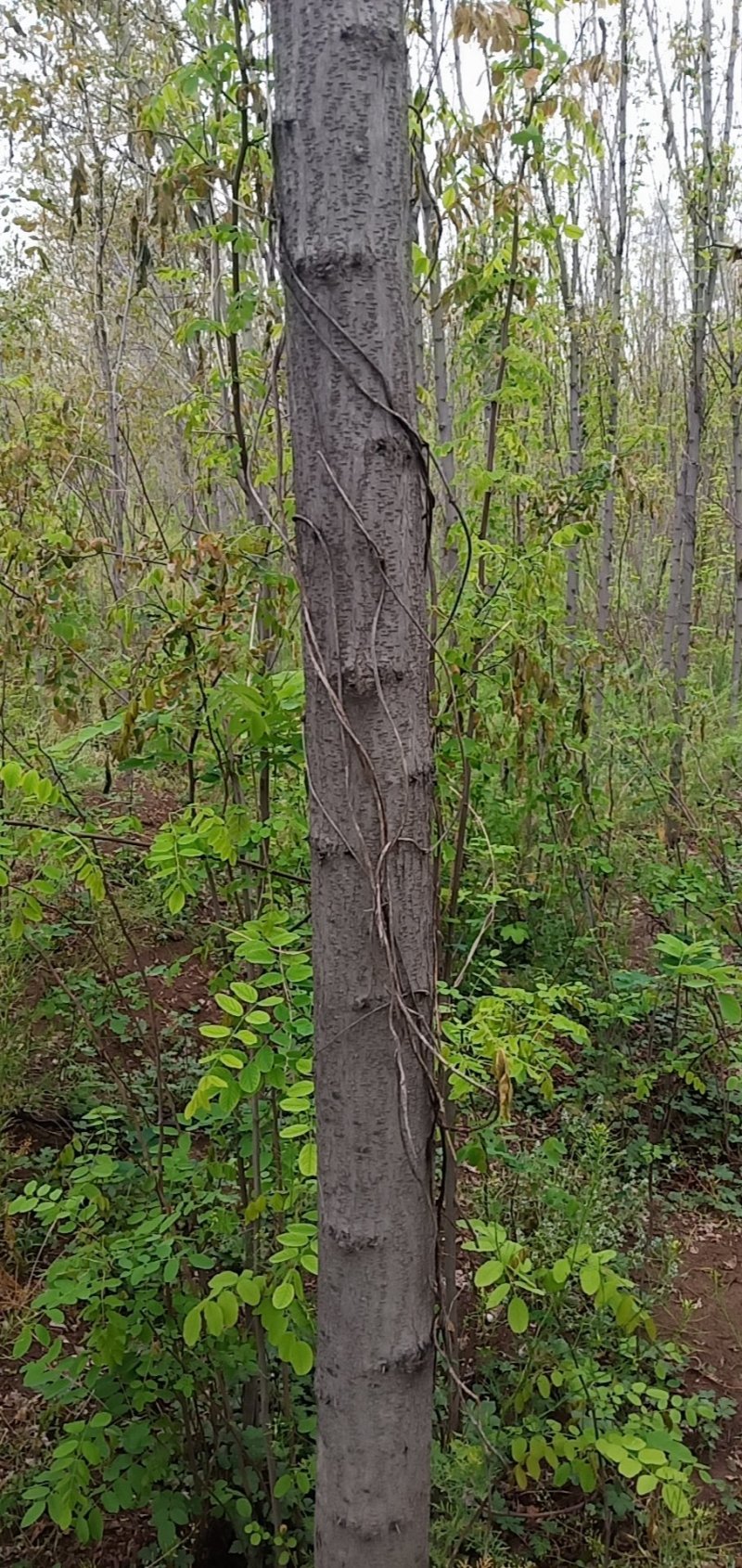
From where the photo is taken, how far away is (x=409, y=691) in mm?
1178

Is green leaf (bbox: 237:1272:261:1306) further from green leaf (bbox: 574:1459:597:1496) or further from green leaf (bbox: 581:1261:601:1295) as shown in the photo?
green leaf (bbox: 574:1459:597:1496)

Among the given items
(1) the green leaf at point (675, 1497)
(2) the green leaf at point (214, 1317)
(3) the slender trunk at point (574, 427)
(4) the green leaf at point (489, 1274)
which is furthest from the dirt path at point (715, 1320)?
(3) the slender trunk at point (574, 427)

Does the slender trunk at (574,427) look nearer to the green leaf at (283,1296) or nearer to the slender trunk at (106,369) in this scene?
the slender trunk at (106,369)

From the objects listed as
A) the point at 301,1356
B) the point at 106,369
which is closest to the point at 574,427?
the point at 106,369

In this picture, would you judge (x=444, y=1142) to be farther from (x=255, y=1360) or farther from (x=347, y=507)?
(x=255, y=1360)

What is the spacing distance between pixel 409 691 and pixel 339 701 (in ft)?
0.27

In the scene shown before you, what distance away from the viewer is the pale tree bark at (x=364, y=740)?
1062 mm

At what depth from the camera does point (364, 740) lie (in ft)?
3.80

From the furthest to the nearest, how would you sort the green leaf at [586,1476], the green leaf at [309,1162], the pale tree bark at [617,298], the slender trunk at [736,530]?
the slender trunk at [736,530] < the pale tree bark at [617,298] < the green leaf at [586,1476] < the green leaf at [309,1162]

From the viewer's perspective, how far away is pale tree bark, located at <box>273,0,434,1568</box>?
3.48ft

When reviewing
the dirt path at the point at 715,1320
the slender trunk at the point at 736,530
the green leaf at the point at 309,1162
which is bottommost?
the dirt path at the point at 715,1320

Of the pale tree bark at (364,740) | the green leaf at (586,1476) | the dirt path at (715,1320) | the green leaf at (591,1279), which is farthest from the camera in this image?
the dirt path at (715,1320)

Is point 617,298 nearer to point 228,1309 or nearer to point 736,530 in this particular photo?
point 736,530

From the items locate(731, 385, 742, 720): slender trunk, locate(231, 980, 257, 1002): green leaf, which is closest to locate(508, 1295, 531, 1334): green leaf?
locate(231, 980, 257, 1002): green leaf
